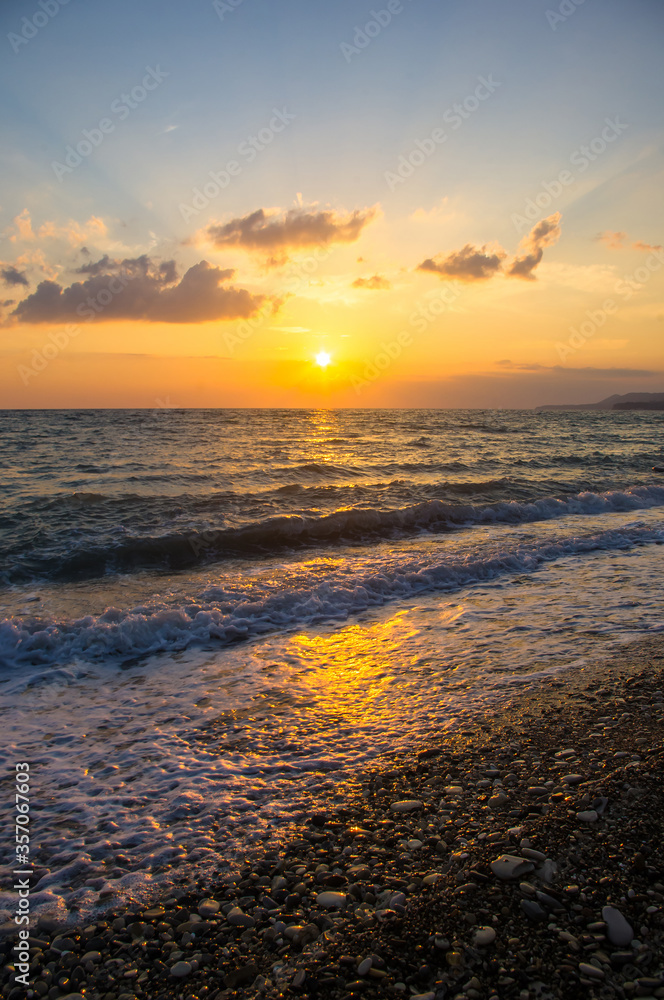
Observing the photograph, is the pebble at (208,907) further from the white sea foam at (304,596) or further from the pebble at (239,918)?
the white sea foam at (304,596)

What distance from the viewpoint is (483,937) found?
271 cm

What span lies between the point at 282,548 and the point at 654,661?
931 cm

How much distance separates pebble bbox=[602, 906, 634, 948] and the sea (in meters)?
1.99

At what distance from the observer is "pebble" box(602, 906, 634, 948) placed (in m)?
2.62

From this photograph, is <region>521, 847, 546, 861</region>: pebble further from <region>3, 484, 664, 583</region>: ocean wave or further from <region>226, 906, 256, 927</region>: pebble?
<region>3, 484, 664, 583</region>: ocean wave

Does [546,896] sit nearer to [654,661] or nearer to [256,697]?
[256,697]

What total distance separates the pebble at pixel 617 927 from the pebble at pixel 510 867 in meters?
0.45

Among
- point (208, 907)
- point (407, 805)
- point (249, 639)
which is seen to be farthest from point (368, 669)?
point (208, 907)

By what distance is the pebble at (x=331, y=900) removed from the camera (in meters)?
2.99

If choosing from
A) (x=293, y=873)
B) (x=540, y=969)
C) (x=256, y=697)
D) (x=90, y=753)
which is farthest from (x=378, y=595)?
(x=540, y=969)

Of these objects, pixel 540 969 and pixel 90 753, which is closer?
pixel 540 969

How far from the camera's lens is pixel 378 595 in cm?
965

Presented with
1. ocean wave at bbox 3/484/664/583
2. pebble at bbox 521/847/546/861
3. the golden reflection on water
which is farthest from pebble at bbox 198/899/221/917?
ocean wave at bbox 3/484/664/583

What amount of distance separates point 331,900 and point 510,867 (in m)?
1.16
